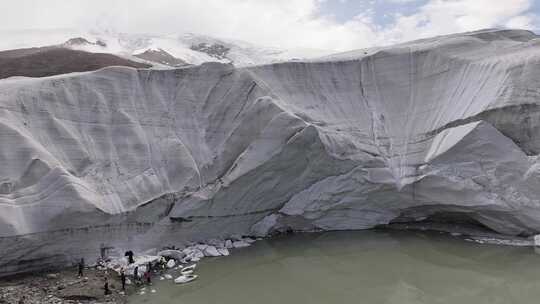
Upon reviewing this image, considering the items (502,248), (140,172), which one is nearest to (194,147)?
(140,172)

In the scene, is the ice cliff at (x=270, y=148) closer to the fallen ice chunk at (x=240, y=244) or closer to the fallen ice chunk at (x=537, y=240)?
the fallen ice chunk at (x=537, y=240)

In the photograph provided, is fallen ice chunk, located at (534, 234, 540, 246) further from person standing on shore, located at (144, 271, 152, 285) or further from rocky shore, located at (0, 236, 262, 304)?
person standing on shore, located at (144, 271, 152, 285)

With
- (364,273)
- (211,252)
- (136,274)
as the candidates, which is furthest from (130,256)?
(364,273)

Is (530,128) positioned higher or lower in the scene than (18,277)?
higher

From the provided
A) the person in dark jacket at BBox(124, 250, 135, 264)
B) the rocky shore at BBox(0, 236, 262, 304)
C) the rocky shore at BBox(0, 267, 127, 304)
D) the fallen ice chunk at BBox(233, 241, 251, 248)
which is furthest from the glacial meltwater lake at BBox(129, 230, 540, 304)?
the person in dark jacket at BBox(124, 250, 135, 264)

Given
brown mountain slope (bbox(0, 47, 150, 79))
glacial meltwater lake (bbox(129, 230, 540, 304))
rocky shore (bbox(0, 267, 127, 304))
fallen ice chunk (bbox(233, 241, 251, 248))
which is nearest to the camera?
rocky shore (bbox(0, 267, 127, 304))

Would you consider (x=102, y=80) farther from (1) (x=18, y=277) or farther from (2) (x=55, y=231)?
(1) (x=18, y=277)

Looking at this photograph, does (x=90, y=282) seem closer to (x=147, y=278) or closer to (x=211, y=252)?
(x=147, y=278)
